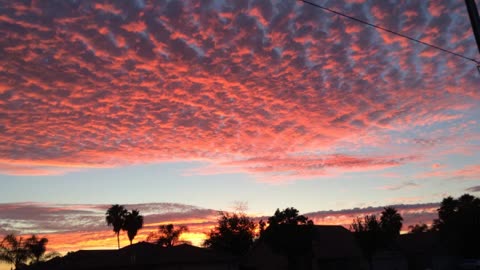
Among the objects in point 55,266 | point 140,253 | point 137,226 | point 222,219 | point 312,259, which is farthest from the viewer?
point 222,219

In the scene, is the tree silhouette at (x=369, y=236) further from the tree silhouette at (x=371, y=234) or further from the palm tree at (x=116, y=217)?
the palm tree at (x=116, y=217)

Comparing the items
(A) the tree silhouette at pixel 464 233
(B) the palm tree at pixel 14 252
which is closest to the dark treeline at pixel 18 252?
(B) the palm tree at pixel 14 252

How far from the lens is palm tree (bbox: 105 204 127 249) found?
74.4 m

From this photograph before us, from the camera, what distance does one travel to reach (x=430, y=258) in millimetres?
65250

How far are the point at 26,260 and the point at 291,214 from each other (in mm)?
30663

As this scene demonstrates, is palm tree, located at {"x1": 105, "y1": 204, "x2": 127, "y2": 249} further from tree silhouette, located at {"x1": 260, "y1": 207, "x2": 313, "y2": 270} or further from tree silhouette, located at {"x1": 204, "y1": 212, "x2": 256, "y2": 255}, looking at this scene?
tree silhouette, located at {"x1": 260, "y1": 207, "x2": 313, "y2": 270}

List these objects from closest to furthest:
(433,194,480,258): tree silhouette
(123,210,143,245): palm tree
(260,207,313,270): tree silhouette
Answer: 1. (260,207,313,270): tree silhouette
2. (433,194,480,258): tree silhouette
3. (123,210,143,245): palm tree

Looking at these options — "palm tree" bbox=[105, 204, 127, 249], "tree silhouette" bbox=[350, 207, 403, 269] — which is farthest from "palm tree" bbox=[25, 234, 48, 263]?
"tree silhouette" bbox=[350, 207, 403, 269]

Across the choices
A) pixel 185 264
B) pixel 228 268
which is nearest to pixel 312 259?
pixel 228 268

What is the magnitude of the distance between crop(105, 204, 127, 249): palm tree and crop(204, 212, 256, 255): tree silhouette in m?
16.1

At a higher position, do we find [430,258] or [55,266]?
[55,266]

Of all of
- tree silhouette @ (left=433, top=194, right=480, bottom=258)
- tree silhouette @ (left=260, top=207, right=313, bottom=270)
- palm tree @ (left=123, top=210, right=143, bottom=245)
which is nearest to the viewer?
tree silhouette @ (left=260, top=207, right=313, bottom=270)

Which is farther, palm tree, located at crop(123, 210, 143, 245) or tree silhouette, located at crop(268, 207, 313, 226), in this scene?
palm tree, located at crop(123, 210, 143, 245)

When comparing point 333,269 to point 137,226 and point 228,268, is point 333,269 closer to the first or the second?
point 228,268
